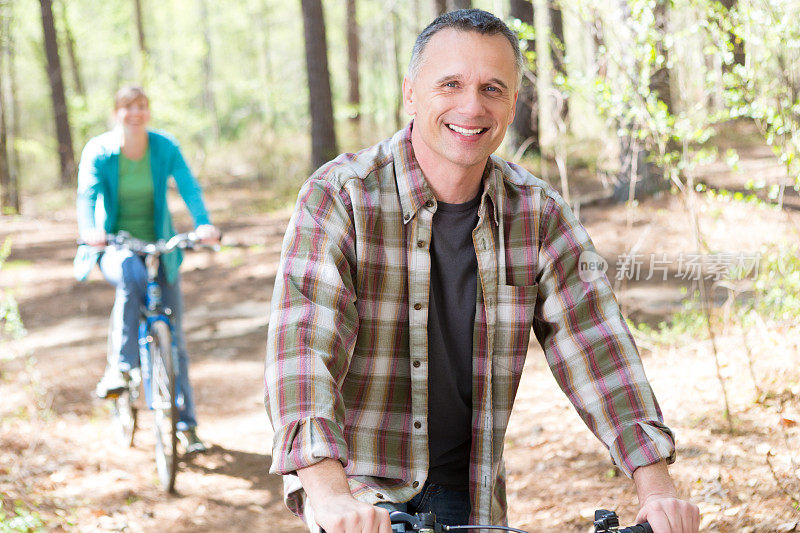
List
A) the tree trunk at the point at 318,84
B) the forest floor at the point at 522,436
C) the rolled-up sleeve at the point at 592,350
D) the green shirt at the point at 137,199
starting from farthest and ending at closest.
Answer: the tree trunk at the point at 318,84 → the green shirt at the point at 137,199 → the forest floor at the point at 522,436 → the rolled-up sleeve at the point at 592,350

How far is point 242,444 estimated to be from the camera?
20.1 ft

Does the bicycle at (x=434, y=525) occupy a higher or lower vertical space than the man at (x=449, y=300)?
lower

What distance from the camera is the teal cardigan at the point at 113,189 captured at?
533cm

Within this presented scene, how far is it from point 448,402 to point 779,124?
3.23 m

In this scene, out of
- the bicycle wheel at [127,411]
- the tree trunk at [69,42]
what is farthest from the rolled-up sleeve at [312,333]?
the tree trunk at [69,42]

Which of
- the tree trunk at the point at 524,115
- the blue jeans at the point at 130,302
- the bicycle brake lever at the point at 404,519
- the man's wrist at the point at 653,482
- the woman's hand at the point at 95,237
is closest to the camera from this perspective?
the bicycle brake lever at the point at 404,519

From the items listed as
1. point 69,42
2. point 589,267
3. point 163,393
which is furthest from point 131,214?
point 69,42

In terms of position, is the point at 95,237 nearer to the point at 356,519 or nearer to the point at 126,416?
the point at 126,416

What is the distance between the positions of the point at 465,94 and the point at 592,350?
0.77m

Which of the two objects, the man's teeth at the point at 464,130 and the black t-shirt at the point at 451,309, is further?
the black t-shirt at the point at 451,309

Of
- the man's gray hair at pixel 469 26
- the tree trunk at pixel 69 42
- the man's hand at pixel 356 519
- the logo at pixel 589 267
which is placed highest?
the tree trunk at pixel 69 42

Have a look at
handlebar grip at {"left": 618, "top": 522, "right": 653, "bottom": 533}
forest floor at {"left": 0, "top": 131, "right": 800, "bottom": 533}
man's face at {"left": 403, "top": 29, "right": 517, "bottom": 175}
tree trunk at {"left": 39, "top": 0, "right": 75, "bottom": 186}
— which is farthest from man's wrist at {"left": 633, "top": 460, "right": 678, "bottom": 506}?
tree trunk at {"left": 39, "top": 0, "right": 75, "bottom": 186}

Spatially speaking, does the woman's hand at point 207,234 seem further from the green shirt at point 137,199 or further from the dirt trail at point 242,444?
the dirt trail at point 242,444

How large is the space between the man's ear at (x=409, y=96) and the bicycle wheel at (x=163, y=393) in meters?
3.53
